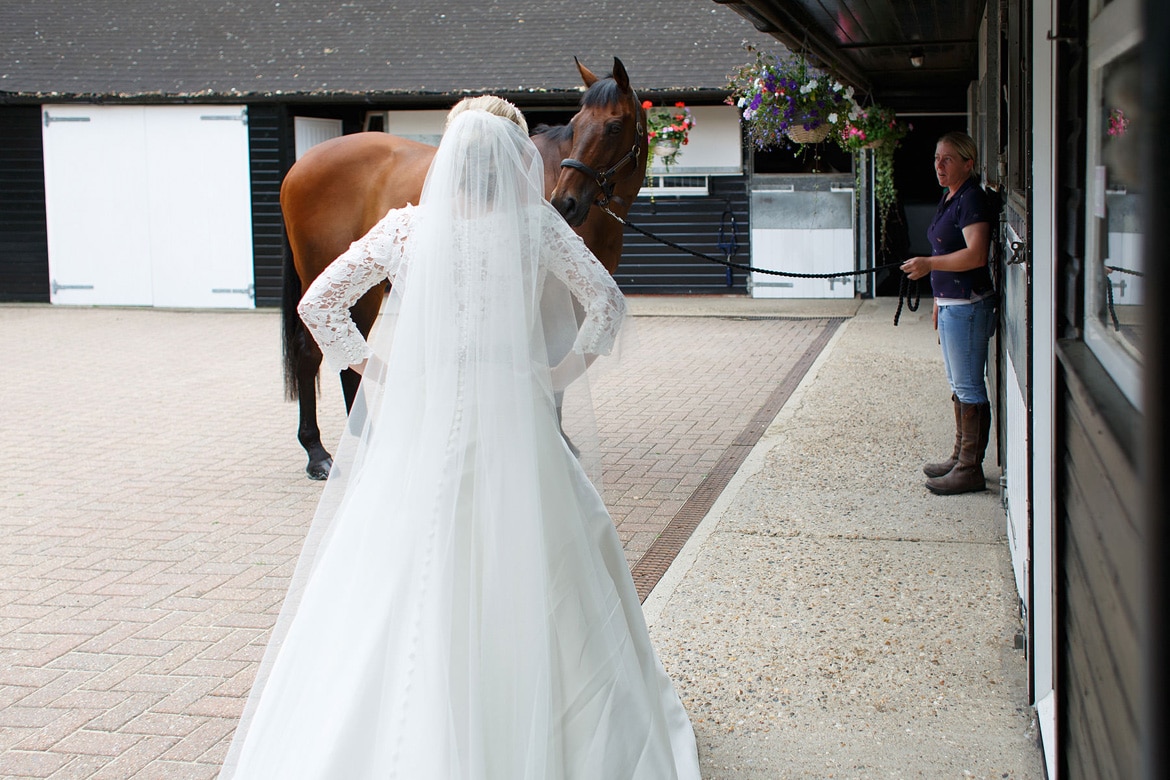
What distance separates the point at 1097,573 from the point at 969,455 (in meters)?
4.03

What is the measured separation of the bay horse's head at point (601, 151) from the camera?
19.8 feet

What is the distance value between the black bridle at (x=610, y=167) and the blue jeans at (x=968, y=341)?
5.79 ft

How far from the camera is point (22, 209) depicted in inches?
673

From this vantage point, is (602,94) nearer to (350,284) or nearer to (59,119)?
(350,284)

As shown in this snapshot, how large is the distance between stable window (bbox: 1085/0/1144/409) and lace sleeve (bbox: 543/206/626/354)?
1145mm

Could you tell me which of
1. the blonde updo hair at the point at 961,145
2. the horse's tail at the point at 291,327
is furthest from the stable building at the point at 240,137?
the blonde updo hair at the point at 961,145

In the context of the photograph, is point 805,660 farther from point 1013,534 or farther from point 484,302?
point 484,302

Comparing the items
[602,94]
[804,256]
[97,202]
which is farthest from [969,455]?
[97,202]

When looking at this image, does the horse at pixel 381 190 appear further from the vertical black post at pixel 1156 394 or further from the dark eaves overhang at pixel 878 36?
the vertical black post at pixel 1156 394

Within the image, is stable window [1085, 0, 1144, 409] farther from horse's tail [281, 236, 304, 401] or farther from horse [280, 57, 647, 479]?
horse's tail [281, 236, 304, 401]

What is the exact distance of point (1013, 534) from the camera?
4.55 meters

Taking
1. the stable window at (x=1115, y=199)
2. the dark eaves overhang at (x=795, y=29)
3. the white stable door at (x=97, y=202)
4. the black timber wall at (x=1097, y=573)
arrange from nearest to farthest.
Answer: the black timber wall at (x=1097, y=573) → the stable window at (x=1115, y=199) → the dark eaves overhang at (x=795, y=29) → the white stable door at (x=97, y=202)

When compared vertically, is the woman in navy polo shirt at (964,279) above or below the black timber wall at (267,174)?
below

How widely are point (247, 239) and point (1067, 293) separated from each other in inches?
604
